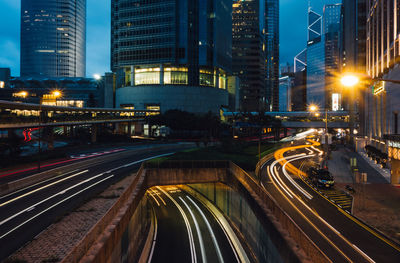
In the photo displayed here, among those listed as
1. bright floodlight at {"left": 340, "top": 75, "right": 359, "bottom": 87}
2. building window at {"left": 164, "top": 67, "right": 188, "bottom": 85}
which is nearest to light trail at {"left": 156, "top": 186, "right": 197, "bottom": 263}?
bright floodlight at {"left": 340, "top": 75, "right": 359, "bottom": 87}

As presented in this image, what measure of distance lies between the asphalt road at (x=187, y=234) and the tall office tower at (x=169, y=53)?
8133 centimetres

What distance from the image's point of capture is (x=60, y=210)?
20.4m

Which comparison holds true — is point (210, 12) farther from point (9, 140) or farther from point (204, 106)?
point (9, 140)

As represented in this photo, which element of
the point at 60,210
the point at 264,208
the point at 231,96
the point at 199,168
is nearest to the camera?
the point at 264,208

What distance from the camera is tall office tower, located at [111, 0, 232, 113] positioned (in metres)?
114

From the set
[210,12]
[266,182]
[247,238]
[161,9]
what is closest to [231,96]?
[210,12]

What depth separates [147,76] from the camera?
11938 centimetres

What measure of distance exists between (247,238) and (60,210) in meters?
15.2

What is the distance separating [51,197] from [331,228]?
2267cm

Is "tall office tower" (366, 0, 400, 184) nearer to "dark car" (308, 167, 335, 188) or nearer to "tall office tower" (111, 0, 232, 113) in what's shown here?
"dark car" (308, 167, 335, 188)

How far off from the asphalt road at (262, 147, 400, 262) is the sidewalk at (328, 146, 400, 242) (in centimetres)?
114

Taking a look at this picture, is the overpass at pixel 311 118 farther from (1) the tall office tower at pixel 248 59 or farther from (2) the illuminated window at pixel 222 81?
(1) the tall office tower at pixel 248 59

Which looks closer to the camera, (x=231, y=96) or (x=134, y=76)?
(x=134, y=76)

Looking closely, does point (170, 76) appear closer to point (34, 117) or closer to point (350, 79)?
point (34, 117)
